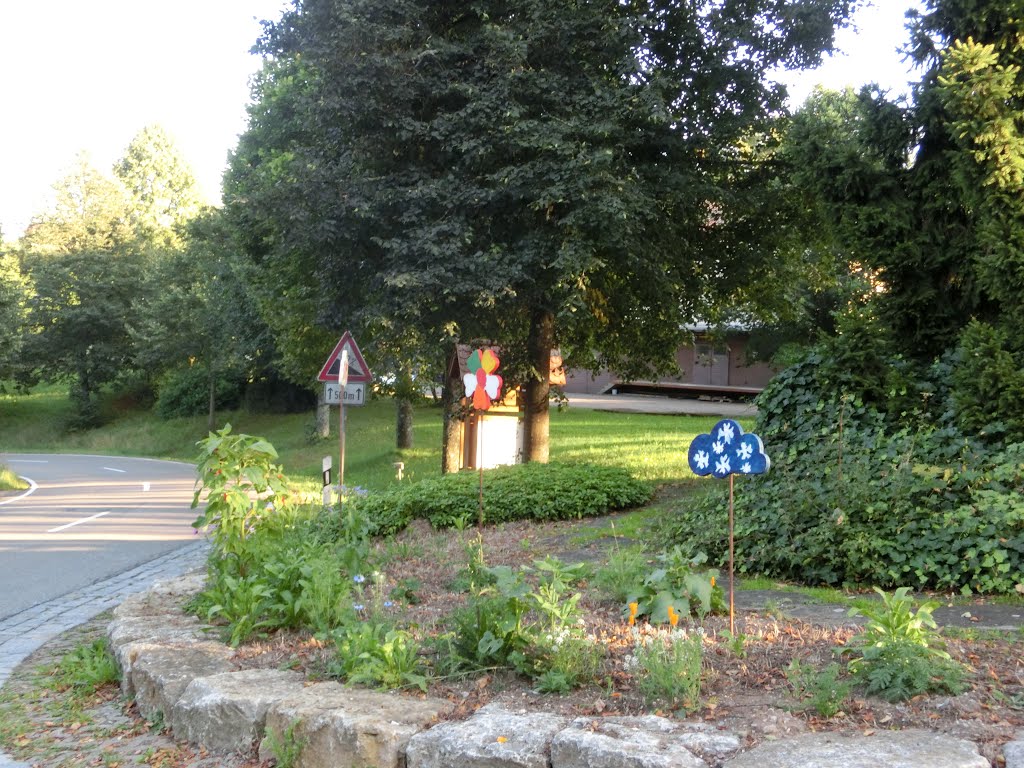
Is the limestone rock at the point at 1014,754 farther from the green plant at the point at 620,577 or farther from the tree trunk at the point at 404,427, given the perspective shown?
the tree trunk at the point at 404,427

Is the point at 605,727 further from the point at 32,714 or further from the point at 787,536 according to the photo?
the point at 787,536

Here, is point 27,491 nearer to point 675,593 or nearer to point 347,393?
point 347,393

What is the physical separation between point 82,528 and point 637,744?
1346 cm

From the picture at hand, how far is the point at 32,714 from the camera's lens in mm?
6191

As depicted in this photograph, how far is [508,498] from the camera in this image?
12.0 metres

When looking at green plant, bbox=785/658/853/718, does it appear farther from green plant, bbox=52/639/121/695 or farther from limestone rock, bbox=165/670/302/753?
green plant, bbox=52/639/121/695

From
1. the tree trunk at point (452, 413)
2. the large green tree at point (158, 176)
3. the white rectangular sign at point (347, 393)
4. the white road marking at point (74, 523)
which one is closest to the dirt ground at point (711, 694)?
the white rectangular sign at point (347, 393)

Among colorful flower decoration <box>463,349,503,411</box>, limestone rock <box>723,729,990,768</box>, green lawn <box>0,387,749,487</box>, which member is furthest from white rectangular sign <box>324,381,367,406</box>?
limestone rock <box>723,729,990,768</box>

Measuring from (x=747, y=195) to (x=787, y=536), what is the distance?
338 inches

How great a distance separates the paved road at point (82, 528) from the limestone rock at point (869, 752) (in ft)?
25.0

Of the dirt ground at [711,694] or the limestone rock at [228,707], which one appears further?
the limestone rock at [228,707]

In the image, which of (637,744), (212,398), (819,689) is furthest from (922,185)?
(212,398)

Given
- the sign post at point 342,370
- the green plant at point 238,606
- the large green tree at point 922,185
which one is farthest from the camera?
the sign post at point 342,370

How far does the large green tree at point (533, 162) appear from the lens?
14211 mm
